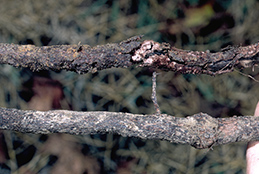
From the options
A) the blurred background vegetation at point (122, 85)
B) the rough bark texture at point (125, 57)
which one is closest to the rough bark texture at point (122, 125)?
the rough bark texture at point (125, 57)

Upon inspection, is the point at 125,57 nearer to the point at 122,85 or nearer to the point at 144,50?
the point at 144,50

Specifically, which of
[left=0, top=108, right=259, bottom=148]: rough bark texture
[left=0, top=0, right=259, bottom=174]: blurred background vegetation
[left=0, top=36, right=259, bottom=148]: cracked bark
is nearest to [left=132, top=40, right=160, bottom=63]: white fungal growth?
[left=0, top=36, right=259, bottom=148]: cracked bark

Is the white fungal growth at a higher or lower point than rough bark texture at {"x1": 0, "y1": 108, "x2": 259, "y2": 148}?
higher

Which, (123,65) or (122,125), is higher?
(123,65)

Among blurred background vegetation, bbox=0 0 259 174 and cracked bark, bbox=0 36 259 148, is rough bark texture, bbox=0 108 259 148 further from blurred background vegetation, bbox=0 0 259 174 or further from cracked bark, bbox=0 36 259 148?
blurred background vegetation, bbox=0 0 259 174

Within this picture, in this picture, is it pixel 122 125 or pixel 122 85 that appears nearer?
pixel 122 125

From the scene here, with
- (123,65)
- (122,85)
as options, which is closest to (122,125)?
(123,65)

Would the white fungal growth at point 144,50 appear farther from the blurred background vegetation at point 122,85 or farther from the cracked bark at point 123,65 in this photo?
the blurred background vegetation at point 122,85

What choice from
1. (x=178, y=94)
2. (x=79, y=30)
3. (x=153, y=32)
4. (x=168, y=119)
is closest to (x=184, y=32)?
(x=153, y=32)
